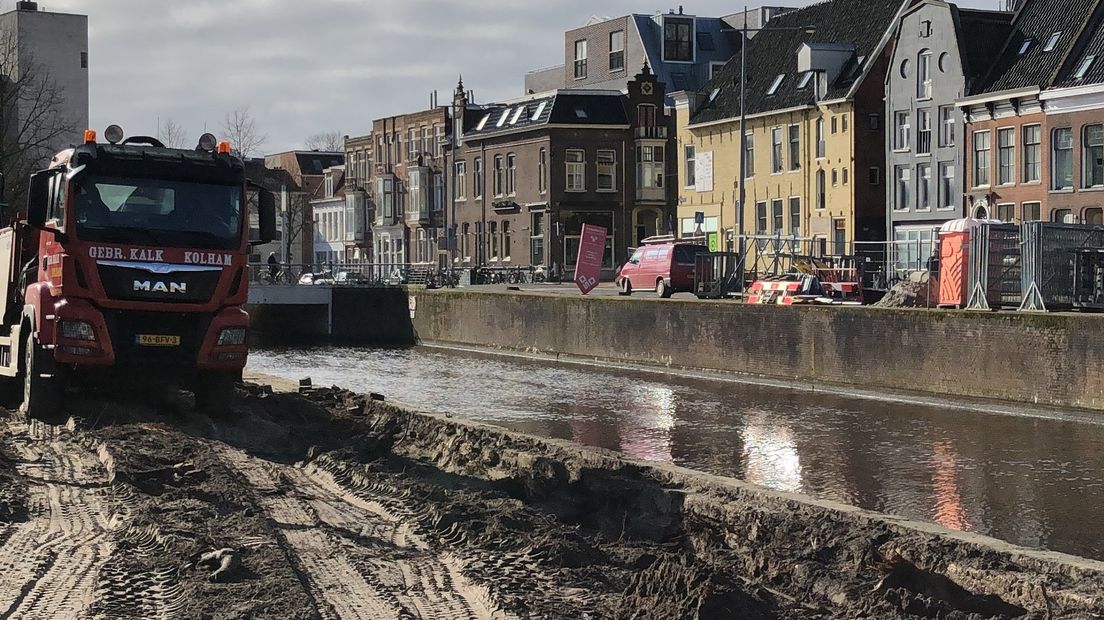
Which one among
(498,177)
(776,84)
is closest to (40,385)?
(776,84)

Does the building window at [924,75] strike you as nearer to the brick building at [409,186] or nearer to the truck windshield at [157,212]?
Answer: the brick building at [409,186]

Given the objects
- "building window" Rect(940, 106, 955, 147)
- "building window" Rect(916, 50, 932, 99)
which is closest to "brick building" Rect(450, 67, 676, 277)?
"building window" Rect(916, 50, 932, 99)

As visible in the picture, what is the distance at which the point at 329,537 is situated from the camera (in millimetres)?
10875

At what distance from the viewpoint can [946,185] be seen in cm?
5203

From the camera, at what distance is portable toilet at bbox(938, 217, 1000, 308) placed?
28.7 m

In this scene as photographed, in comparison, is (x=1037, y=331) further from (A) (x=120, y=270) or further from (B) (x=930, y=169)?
(B) (x=930, y=169)

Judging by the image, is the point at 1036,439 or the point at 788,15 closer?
the point at 1036,439

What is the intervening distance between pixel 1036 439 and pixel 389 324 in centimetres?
3647

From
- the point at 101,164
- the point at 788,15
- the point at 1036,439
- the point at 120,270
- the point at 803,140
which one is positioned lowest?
the point at 1036,439

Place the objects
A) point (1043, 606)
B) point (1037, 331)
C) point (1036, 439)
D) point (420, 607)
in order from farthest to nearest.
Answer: point (1037, 331) < point (1036, 439) < point (1043, 606) < point (420, 607)

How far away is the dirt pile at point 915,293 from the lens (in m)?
31.0

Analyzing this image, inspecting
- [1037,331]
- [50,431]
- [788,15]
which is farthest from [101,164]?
[788,15]

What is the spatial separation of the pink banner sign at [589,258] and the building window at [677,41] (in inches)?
1549

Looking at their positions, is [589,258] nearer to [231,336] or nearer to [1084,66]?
[1084,66]
